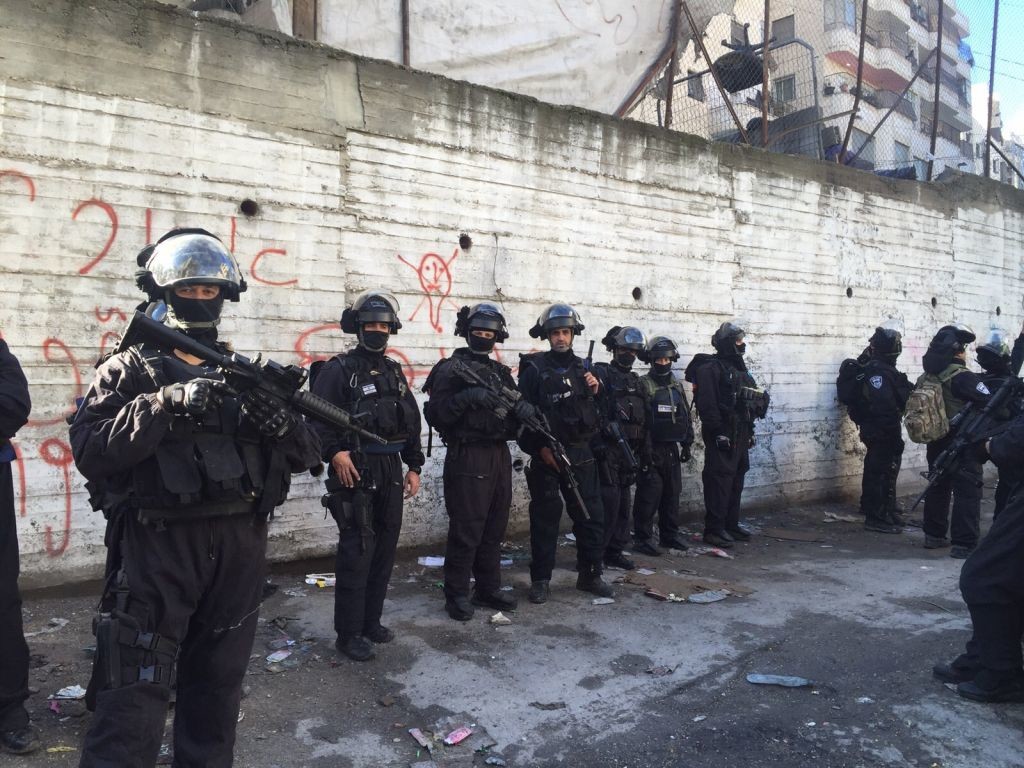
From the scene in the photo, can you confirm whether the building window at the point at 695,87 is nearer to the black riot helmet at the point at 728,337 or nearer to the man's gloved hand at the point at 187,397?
the black riot helmet at the point at 728,337

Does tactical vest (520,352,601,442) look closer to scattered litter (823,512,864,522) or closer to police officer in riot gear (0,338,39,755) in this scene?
police officer in riot gear (0,338,39,755)

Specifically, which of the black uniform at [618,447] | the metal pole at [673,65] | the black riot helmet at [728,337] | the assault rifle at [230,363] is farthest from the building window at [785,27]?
the assault rifle at [230,363]

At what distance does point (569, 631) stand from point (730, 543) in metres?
2.91

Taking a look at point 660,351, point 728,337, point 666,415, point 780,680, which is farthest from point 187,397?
point 728,337

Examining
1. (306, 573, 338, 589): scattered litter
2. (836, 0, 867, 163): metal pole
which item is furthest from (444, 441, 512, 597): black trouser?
(836, 0, 867, 163): metal pole

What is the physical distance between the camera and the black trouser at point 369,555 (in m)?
4.11

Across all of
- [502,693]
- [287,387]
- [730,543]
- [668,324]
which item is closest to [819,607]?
[730,543]

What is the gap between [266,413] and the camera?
258 cm

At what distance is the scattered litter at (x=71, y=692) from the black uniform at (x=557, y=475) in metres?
2.74

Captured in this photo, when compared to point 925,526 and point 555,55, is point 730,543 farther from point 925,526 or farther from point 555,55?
point 555,55

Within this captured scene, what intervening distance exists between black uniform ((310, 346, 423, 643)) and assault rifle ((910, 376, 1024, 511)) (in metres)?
4.17

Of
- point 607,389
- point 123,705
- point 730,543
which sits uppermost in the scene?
point 607,389

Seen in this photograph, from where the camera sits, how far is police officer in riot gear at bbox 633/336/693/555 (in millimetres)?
6652

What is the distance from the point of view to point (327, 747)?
320cm
